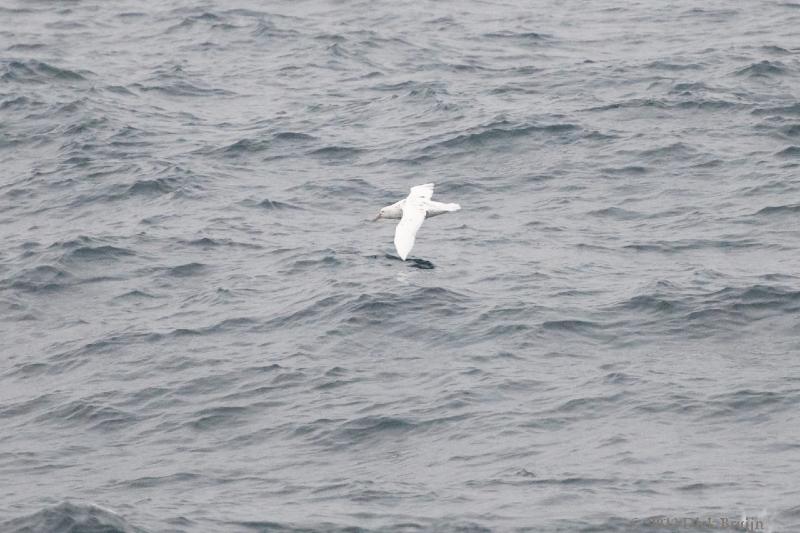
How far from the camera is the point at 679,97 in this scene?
124ft

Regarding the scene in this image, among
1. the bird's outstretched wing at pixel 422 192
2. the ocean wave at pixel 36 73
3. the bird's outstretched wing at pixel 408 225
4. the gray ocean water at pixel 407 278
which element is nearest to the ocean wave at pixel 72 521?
the gray ocean water at pixel 407 278

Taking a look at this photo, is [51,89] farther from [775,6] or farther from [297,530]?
[297,530]

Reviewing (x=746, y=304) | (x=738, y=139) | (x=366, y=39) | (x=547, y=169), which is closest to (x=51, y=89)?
(x=366, y=39)

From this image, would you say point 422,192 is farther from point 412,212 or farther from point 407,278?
point 407,278

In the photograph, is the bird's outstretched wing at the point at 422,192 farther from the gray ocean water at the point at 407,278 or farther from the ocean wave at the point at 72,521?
the ocean wave at the point at 72,521

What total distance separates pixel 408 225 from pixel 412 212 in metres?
0.80

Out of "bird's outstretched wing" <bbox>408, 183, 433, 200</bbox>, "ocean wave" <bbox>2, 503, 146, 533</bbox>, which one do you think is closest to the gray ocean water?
"ocean wave" <bbox>2, 503, 146, 533</bbox>

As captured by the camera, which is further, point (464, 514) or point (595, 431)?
point (595, 431)

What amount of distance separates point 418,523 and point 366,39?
27.7 meters

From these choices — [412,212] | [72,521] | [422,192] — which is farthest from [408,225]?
[72,521]

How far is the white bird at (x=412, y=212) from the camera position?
27250 mm

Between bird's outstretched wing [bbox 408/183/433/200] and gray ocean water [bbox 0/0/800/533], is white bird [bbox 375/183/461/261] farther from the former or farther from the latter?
gray ocean water [bbox 0/0/800/533]

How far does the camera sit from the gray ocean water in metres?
21.7

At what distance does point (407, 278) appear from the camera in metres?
28.9
